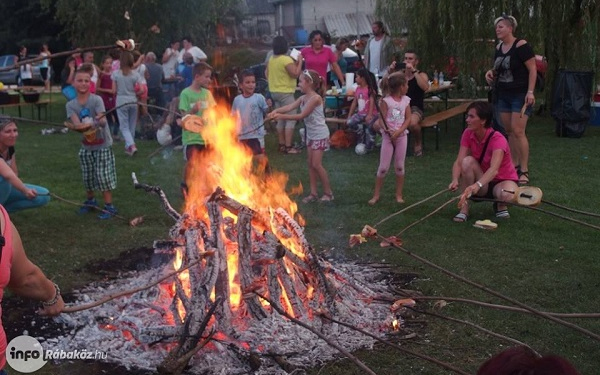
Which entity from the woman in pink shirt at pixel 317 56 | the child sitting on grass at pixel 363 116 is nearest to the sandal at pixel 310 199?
the child sitting on grass at pixel 363 116

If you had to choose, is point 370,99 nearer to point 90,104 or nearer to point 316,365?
point 90,104

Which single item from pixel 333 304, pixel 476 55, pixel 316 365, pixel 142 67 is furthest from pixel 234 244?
pixel 142 67

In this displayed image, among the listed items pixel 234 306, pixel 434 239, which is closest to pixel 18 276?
pixel 234 306

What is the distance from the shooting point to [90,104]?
8555 millimetres

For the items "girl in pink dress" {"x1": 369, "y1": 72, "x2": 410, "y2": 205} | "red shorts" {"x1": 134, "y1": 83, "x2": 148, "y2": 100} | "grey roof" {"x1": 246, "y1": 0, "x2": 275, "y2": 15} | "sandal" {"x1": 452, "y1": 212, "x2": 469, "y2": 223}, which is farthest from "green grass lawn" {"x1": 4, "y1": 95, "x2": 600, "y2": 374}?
"grey roof" {"x1": 246, "y1": 0, "x2": 275, "y2": 15}

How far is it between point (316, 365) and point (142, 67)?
12591mm

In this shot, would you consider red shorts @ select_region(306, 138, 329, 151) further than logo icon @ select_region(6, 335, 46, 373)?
Yes

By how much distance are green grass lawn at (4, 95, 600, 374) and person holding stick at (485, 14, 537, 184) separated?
54 cm

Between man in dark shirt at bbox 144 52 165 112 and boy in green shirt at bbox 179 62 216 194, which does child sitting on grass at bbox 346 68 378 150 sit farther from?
man in dark shirt at bbox 144 52 165 112

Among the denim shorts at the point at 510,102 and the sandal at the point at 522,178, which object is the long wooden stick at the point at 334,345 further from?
the denim shorts at the point at 510,102

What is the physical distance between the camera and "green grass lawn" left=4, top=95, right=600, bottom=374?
4895 millimetres

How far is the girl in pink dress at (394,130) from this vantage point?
8.76 m

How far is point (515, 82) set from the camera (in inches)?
380

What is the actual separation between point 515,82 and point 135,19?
50.2 ft
